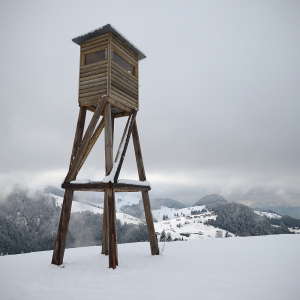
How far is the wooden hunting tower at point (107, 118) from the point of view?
869 centimetres

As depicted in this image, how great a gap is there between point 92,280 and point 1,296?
218cm

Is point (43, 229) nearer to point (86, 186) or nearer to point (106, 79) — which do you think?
point (86, 186)

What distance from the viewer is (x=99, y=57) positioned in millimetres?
11906

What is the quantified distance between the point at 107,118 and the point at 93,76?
6.55ft

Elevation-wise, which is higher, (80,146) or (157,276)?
(80,146)

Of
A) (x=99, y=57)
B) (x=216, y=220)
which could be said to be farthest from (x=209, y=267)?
(x=216, y=220)

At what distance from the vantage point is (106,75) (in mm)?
9562

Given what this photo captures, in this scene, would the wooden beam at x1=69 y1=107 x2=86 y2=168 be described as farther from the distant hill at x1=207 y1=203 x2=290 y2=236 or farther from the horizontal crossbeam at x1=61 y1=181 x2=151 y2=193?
the distant hill at x1=207 y1=203 x2=290 y2=236

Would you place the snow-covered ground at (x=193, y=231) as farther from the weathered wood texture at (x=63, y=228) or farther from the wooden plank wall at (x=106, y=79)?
the wooden plank wall at (x=106, y=79)

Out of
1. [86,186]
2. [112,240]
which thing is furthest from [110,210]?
[86,186]

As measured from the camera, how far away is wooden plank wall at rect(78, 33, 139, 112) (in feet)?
31.3

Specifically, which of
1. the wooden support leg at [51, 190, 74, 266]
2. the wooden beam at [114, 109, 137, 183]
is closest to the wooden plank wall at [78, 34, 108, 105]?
the wooden beam at [114, 109, 137, 183]

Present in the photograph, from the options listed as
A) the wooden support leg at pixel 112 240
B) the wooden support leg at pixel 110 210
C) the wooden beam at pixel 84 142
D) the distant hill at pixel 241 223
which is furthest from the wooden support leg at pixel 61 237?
the distant hill at pixel 241 223

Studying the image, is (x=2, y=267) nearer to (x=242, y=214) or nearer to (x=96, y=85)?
(x=96, y=85)
